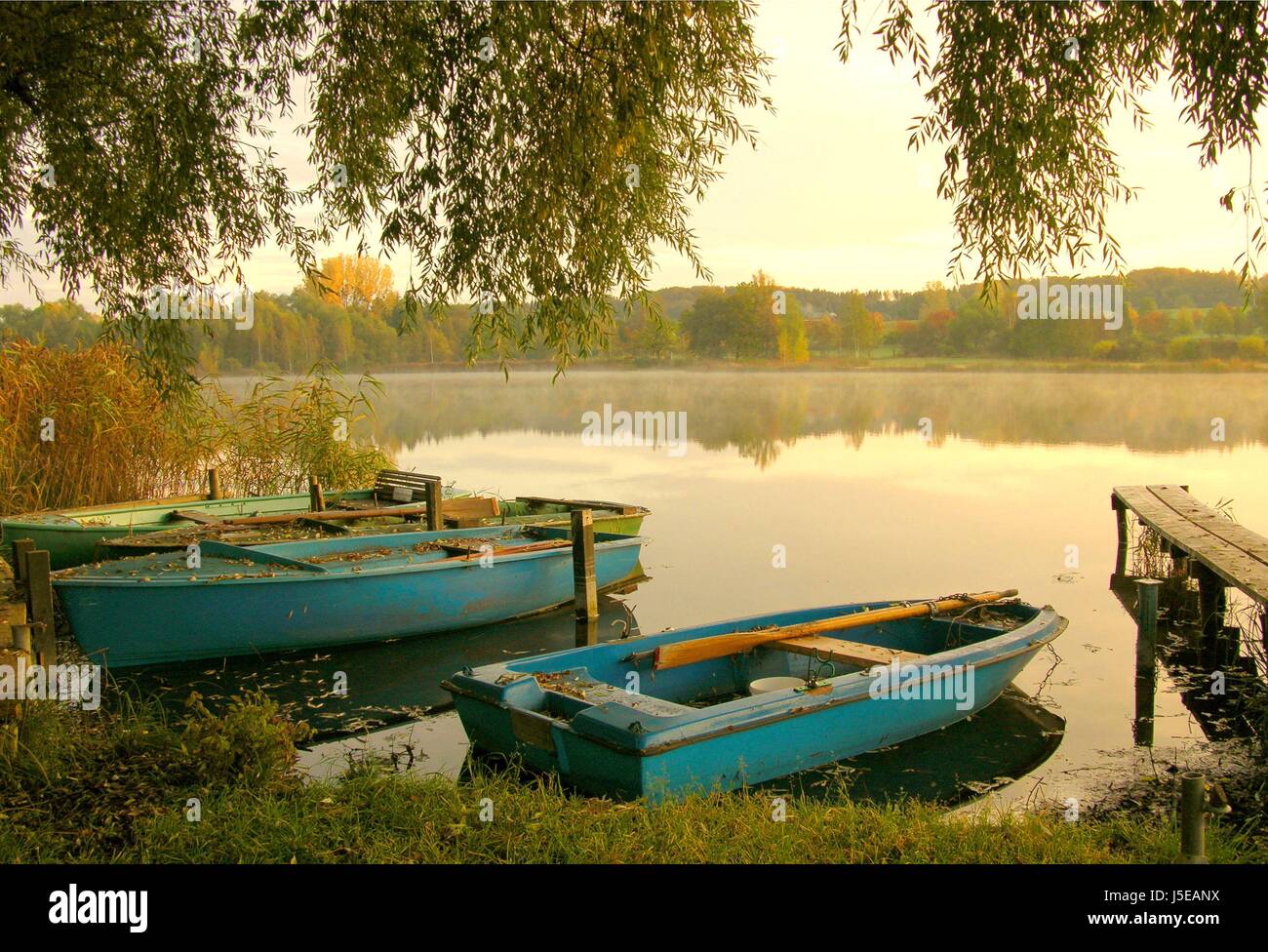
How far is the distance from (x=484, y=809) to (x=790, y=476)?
19861 mm

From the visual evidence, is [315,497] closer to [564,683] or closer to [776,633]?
[776,633]

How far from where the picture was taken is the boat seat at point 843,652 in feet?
24.2

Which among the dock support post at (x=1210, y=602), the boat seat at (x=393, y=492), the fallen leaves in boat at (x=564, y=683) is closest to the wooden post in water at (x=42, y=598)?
the fallen leaves in boat at (x=564, y=683)

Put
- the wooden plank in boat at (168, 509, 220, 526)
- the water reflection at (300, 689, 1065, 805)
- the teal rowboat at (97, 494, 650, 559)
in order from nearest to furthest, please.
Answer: the water reflection at (300, 689, 1065, 805) < the teal rowboat at (97, 494, 650, 559) < the wooden plank in boat at (168, 509, 220, 526)

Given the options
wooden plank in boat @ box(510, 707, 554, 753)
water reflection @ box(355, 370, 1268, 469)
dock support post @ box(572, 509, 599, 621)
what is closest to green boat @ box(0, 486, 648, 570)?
dock support post @ box(572, 509, 599, 621)

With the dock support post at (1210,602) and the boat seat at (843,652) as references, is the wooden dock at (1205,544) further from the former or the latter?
the boat seat at (843,652)

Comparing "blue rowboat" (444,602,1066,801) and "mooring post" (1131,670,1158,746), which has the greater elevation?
"blue rowboat" (444,602,1066,801)

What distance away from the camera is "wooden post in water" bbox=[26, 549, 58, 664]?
7.93 meters

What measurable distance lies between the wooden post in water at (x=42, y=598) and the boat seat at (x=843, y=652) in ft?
17.2

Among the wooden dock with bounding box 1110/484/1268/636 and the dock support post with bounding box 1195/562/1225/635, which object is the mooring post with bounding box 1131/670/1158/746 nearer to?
the wooden dock with bounding box 1110/484/1268/636

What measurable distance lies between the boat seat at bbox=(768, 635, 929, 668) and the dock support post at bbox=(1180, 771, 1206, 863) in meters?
3.44

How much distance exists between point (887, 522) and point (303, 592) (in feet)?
36.3

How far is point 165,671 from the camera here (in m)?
9.52
